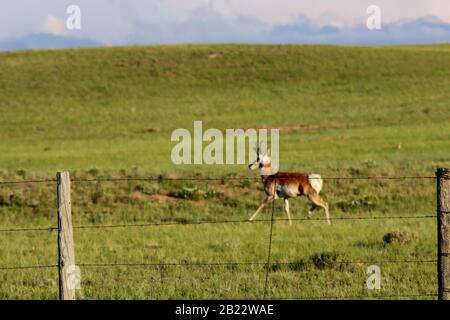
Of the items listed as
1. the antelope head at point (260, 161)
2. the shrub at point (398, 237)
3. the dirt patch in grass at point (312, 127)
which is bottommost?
the shrub at point (398, 237)

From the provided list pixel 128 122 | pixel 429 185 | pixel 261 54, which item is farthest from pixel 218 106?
pixel 429 185

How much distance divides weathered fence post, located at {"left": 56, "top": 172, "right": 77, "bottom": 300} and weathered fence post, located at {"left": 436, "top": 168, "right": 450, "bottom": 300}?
3.78m

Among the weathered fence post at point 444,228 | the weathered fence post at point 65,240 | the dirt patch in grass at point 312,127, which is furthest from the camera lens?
the dirt patch in grass at point 312,127

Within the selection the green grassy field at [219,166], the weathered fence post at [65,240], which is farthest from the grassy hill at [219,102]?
the weathered fence post at [65,240]

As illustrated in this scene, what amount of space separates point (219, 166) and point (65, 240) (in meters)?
22.6

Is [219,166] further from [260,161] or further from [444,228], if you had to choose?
[444,228]

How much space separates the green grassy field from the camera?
41.2ft

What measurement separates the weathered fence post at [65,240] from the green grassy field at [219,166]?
5.88 feet

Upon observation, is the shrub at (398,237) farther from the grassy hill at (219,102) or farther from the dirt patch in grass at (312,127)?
the dirt patch in grass at (312,127)

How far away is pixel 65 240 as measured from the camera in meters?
9.23

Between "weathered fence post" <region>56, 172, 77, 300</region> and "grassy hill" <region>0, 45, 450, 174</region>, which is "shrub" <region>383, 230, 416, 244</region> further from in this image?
"grassy hill" <region>0, 45, 450, 174</region>

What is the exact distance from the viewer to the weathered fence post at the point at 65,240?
9.12m

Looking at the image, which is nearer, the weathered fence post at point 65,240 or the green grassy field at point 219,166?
the weathered fence post at point 65,240

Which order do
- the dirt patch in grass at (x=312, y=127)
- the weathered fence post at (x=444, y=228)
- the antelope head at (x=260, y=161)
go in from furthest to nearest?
the dirt patch in grass at (x=312, y=127), the antelope head at (x=260, y=161), the weathered fence post at (x=444, y=228)
